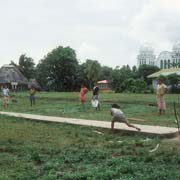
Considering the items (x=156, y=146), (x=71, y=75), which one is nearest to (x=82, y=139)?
(x=156, y=146)

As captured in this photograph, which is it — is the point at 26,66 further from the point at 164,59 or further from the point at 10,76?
the point at 164,59

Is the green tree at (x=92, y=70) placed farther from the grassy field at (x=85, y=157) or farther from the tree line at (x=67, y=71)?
the grassy field at (x=85, y=157)

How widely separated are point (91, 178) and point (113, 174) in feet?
1.36

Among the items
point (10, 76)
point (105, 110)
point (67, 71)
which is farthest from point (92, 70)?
point (105, 110)

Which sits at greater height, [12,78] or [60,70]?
[60,70]

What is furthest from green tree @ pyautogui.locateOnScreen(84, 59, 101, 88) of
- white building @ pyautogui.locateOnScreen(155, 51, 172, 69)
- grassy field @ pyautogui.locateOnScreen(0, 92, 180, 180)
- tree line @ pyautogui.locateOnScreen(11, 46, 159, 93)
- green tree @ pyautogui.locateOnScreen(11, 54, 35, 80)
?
grassy field @ pyautogui.locateOnScreen(0, 92, 180, 180)

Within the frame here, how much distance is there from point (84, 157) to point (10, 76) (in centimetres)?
8409

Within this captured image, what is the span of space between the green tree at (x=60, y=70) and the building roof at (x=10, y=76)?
4398mm

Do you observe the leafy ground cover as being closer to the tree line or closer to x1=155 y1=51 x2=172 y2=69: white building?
the tree line

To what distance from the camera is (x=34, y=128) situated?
1678 cm

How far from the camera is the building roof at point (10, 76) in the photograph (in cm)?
9225

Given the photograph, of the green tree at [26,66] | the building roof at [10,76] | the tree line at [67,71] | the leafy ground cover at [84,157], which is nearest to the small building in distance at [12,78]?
the building roof at [10,76]

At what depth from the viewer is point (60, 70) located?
94.0 metres

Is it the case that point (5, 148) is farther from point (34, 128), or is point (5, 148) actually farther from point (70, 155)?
point (34, 128)
